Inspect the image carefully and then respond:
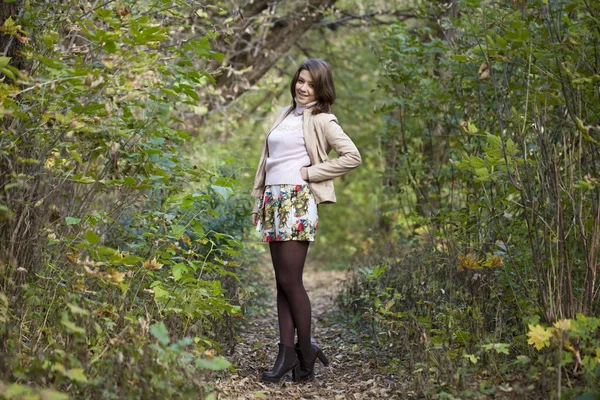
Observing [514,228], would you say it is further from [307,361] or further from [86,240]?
[86,240]

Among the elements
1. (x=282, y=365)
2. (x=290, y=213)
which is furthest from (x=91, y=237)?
(x=282, y=365)

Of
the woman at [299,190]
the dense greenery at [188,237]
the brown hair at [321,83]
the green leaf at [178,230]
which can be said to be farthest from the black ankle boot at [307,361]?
the brown hair at [321,83]

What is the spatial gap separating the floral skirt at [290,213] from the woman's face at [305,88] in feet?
1.84

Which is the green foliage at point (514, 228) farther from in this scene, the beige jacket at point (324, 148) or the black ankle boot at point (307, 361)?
the beige jacket at point (324, 148)

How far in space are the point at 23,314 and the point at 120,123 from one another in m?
1.20

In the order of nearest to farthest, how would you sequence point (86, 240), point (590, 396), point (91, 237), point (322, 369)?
point (590, 396)
point (91, 237)
point (86, 240)
point (322, 369)

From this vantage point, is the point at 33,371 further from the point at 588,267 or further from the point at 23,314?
the point at 588,267

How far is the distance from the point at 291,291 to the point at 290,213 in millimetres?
485

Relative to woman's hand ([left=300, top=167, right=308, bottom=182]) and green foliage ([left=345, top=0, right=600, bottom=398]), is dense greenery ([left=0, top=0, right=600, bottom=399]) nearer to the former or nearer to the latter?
green foliage ([left=345, top=0, right=600, bottom=398])

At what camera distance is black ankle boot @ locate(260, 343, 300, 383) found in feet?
13.2

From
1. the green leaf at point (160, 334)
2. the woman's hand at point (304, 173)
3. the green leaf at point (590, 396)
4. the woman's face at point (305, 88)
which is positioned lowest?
the green leaf at point (590, 396)

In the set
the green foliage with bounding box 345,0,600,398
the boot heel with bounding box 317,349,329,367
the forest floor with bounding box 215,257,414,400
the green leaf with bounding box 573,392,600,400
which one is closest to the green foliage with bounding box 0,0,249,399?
the forest floor with bounding box 215,257,414,400

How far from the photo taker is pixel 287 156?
405 cm

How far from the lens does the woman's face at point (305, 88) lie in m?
4.11
